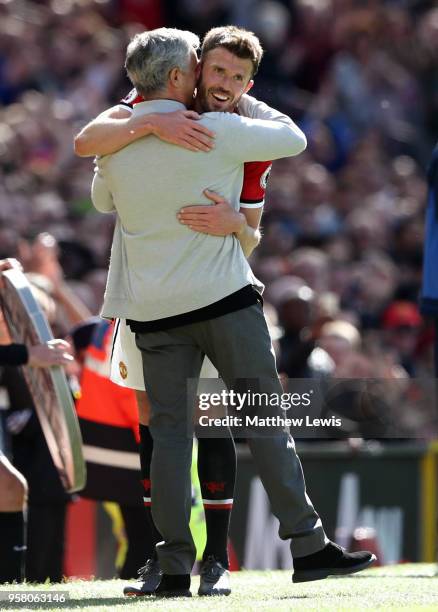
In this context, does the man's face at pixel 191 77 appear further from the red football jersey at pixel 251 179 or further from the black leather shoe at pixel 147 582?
the black leather shoe at pixel 147 582

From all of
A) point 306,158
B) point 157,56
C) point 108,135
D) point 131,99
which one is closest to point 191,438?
point 108,135

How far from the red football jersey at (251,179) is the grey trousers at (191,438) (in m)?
0.41

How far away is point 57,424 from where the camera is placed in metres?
6.38

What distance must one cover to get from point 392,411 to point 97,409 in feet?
9.45

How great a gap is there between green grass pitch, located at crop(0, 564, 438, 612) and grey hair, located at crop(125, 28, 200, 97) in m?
1.88

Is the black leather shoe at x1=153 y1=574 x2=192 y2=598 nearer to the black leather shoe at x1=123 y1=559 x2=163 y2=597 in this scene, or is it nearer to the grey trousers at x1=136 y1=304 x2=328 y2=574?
the grey trousers at x1=136 y1=304 x2=328 y2=574

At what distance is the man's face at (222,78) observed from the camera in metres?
5.32

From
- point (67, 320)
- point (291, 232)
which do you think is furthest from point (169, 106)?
point (291, 232)

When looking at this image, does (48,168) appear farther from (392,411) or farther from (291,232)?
(392,411)

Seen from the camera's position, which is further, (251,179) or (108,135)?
(251,179)

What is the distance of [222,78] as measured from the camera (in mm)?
5332

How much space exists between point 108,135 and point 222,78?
1.53 ft

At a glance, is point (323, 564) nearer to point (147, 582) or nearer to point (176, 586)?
point (176, 586)

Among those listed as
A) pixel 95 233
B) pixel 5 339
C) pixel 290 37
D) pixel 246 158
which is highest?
pixel 290 37
